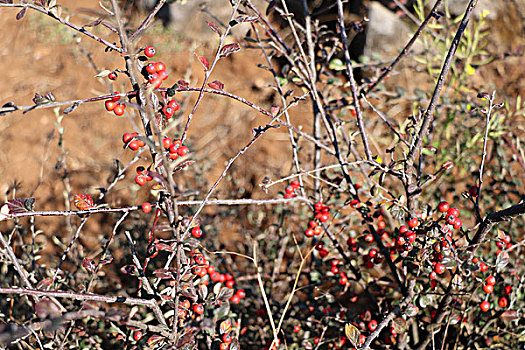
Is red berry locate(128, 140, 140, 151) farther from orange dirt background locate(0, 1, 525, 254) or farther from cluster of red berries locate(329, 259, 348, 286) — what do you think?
orange dirt background locate(0, 1, 525, 254)

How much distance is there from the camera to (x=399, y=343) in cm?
132

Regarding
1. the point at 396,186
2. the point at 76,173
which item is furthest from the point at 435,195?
the point at 76,173

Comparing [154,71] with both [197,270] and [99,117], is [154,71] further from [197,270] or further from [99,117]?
[99,117]

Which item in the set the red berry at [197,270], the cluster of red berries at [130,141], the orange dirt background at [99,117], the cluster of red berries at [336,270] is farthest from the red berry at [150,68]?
the orange dirt background at [99,117]

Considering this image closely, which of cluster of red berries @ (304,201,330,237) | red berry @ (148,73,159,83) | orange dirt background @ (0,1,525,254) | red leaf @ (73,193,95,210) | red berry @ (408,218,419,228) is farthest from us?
orange dirt background @ (0,1,525,254)

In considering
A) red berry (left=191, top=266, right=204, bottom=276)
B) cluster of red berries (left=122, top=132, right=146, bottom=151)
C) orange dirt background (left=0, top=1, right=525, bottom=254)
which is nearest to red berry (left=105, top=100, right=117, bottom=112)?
cluster of red berries (left=122, top=132, right=146, bottom=151)

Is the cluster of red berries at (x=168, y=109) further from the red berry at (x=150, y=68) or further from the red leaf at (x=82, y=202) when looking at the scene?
the red leaf at (x=82, y=202)

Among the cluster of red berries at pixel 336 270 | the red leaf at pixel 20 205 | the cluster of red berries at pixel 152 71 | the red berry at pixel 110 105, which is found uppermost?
the cluster of red berries at pixel 152 71

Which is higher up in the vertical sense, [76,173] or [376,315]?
[76,173]

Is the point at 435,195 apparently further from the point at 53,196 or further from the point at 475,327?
the point at 53,196

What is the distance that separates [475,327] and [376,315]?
331 millimetres

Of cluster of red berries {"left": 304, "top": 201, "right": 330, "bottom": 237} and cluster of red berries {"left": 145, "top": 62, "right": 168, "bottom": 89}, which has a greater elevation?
cluster of red berries {"left": 145, "top": 62, "right": 168, "bottom": 89}

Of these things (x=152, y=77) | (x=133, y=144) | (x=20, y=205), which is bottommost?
(x=20, y=205)

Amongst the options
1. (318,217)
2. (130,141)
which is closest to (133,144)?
(130,141)
